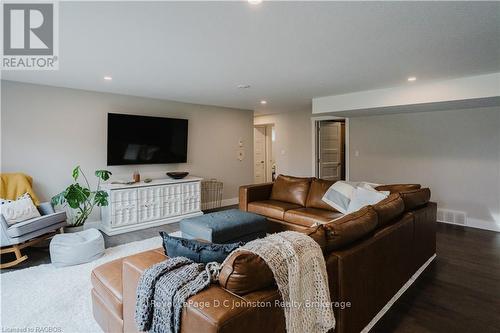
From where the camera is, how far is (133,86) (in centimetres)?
419

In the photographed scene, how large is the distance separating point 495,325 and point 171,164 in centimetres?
514

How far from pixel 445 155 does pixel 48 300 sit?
601 centimetres

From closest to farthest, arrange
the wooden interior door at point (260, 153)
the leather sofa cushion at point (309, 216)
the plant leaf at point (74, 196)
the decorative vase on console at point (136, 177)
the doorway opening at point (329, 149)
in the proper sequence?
the leather sofa cushion at point (309, 216) → the plant leaf at point (74, 196) → the decorative vase on console at point (136, 177) → the doorway opening at point (329, 149) → the wooden interior door at point (260, 153)

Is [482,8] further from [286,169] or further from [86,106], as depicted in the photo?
[286,169]

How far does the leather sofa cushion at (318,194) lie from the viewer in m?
3.97

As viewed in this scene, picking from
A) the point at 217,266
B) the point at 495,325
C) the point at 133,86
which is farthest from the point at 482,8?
the point at 133,86

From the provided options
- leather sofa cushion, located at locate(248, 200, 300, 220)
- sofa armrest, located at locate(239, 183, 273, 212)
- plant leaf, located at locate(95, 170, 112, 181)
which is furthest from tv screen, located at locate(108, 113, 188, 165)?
leather sofa cushion, located at locate(248, 200, 300, 220)

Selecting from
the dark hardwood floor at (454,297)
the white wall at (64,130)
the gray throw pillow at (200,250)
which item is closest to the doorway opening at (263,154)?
the white wall at (64,130)

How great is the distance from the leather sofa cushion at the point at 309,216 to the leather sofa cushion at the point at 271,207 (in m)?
0.11

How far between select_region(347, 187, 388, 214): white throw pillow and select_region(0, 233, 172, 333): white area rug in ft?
9.28

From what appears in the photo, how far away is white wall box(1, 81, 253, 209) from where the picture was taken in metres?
3.85

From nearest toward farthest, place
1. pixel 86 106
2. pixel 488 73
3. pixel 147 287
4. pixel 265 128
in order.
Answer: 1. pixel 147 287
2. pixel 488 73
3. pixel 86 106
4. pixel 265 128

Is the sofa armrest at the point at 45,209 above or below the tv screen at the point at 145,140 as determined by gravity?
below

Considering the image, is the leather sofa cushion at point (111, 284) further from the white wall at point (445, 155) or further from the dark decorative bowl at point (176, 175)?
the white wall at point (445, 155)
